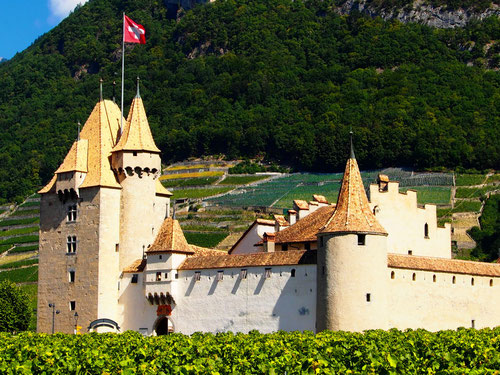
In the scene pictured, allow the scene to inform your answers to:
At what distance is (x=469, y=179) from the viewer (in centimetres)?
12850

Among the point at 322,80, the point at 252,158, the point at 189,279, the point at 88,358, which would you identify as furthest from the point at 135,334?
the point at 322,80

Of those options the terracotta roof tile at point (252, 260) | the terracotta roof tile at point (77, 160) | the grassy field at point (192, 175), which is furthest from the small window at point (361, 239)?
the grassy field at point (192, 175)

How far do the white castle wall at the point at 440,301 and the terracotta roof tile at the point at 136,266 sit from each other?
56.0ft

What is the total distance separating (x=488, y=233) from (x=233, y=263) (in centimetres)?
4992

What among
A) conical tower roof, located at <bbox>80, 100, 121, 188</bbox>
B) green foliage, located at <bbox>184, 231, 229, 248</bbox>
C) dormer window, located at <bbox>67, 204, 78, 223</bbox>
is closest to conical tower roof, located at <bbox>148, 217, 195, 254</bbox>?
conical tower roof, located at <bbox>80, 100, 121, 188</bbox>

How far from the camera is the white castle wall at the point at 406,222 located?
209 ft

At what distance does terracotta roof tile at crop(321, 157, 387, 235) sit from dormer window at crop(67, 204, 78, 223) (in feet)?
63.6

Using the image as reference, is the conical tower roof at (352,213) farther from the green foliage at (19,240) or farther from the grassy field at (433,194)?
the green foliage at (19,240)

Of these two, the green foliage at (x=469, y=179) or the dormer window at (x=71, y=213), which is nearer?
the dormer window at (x=71, y=213)

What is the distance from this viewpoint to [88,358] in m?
39.5

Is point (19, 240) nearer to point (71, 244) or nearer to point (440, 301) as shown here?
A: point (71, 244)

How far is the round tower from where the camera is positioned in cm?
6738

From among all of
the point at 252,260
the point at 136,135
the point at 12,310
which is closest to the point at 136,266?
the point at 136,135

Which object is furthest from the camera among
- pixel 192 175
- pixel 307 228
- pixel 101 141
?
pixel 192 175
